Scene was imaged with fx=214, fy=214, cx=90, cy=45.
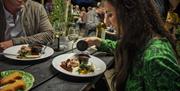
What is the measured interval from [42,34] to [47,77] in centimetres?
75

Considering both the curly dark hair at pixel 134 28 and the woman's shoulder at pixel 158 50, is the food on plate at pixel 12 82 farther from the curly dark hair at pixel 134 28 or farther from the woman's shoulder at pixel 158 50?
the woman's shoulder at pixel 158 50

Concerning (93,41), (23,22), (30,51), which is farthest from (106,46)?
(23,22)

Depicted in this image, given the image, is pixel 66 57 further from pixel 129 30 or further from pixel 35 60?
pixel 129 30

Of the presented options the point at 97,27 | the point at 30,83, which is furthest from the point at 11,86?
the point at 97,27

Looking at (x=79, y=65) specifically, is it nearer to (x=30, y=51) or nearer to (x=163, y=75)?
(x=30, y=51)

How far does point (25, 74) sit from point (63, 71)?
22 cm

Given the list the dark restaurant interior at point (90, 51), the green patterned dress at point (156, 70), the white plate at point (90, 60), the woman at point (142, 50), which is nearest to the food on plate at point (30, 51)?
the dark restaurant interior at point (90, 51)

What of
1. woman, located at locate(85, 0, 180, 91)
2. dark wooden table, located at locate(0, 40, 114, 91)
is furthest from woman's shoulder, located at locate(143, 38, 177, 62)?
dark wooden table, located at locate(0, 40, 114, 91)

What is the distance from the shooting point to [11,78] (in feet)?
3.68

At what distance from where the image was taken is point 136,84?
99cm

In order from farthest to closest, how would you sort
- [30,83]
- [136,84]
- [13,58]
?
[13,58] < [30,83] < [136,84]

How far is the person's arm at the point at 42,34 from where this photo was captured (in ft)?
5.84

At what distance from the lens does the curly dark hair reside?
99 centimetres

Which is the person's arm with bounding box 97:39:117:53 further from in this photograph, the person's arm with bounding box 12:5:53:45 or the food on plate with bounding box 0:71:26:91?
the food on plate with bounding box 0:71:26:91
